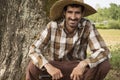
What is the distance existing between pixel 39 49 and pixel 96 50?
68 cm

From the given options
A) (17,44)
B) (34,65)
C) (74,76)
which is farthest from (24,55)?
(74,76)

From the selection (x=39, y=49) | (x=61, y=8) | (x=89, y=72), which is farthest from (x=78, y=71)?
(x=61, y=8)

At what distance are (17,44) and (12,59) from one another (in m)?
0.24

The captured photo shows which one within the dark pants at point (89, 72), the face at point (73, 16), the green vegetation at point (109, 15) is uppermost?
the face at point (73, 16)

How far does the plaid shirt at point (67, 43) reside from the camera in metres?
5.12

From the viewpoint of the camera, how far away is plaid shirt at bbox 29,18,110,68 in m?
5.12

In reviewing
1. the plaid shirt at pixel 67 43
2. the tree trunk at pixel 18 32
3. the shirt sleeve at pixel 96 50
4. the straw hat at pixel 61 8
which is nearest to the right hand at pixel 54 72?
the plaid shirt at pixel 67 43

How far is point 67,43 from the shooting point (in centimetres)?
528

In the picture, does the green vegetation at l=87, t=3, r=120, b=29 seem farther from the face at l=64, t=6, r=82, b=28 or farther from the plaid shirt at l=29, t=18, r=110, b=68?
the face at l=64, t=6, r=82, b=28

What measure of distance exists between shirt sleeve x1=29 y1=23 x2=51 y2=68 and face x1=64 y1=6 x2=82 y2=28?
297 millimetres

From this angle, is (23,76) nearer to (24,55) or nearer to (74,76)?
(24,55)

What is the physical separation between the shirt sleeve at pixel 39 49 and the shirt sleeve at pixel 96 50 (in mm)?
512

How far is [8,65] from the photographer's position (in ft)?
21.2

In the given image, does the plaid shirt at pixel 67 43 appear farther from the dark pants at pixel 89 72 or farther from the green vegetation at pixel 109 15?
the green vegetation at pixel 109 15
